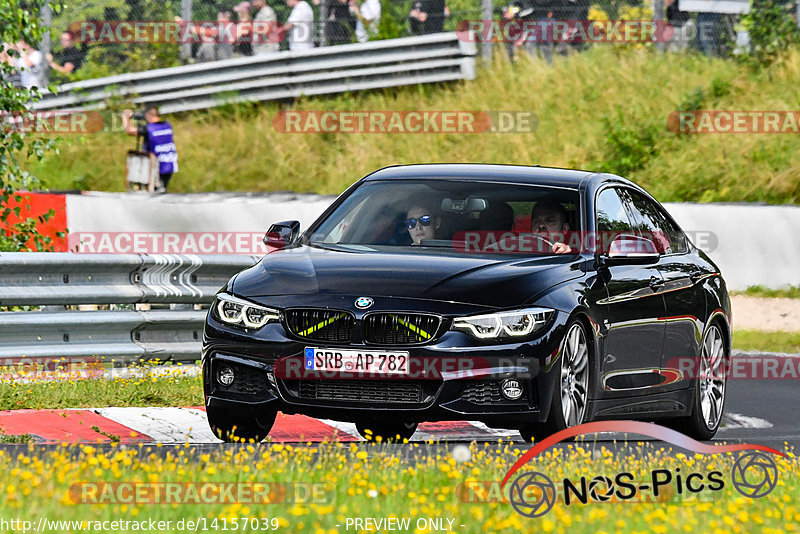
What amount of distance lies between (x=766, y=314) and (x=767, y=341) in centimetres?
87

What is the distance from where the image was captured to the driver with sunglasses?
8.08 meters

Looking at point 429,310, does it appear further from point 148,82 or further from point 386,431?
point 148,82

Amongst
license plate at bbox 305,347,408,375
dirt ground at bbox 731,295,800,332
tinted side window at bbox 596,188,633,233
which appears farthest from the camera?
dirt ground at bbox 731,295,800,332

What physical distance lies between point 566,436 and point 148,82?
56.0 ft

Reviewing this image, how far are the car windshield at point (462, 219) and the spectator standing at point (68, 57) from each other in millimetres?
14885

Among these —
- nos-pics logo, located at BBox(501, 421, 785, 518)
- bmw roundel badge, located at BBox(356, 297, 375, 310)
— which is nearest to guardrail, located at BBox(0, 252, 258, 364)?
bmw roundel badge, located at BBox(356, 297, 375, 310)

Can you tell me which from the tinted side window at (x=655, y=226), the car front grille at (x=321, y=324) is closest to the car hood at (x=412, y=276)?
the car front grille at (x=321, y=324)

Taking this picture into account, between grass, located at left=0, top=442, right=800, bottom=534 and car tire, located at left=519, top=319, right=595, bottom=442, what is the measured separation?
215mm

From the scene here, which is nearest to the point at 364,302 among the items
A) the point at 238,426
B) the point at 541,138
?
the point at 238,426

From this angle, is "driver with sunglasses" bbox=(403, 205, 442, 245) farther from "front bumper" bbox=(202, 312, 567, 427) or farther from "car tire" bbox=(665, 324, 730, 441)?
"car tire" bbox=(665, 324, 730, 441)

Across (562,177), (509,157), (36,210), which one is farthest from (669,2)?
(562,177)

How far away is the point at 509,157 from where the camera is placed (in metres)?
20.6

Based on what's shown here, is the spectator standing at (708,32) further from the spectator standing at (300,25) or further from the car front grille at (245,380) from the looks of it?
the car front grille at (245,380)

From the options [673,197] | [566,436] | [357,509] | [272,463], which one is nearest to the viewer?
[357,509]
